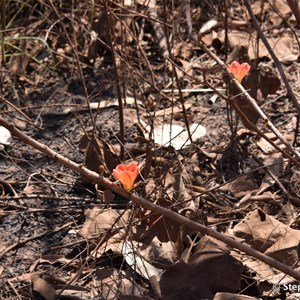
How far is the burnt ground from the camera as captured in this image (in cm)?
265

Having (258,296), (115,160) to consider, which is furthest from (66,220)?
(258,296)

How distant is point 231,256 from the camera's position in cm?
253

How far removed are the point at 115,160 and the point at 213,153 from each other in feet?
1.57

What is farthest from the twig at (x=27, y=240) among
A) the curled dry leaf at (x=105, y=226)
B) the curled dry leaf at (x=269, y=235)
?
the curled dry leaf at (x=269, y=235)

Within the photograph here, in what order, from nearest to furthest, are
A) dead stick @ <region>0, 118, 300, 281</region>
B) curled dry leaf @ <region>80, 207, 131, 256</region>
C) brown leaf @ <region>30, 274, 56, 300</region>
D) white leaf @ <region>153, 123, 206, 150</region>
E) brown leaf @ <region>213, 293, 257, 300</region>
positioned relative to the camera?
dead stick @ <region>0, 118, 300, 281</region> < brown leaf @ <region>213, 293, 257, 300</region> < brown leaf @ <region>30, 274, 56, 300</region> < curled dry leaf @ <region>80, 207, 131, 256</region> < white leaf @ <region>153, 123, 206, 150</region>

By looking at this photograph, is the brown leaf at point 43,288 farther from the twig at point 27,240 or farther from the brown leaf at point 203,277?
the brown leaf at point 203,277

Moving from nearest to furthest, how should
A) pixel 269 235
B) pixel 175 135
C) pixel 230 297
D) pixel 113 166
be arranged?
1. pixel 230 297
2. pixel 269 235
3. pixel 113 166
4. pixel 175 135

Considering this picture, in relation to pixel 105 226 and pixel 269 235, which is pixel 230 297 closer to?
pixel 269 235

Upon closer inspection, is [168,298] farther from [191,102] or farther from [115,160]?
[191,102]

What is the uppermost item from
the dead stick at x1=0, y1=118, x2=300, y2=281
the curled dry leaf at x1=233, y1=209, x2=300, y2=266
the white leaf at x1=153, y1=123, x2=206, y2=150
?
the dead stick at x1=0, y1=118, x2=300, y2=281

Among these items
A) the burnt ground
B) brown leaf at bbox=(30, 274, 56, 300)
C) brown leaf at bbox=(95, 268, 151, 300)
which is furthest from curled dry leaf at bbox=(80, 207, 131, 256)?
brown leaf at bbox=(30, 274, 56, 300)

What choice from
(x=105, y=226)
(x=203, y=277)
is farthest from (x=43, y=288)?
(x=203, y=277)

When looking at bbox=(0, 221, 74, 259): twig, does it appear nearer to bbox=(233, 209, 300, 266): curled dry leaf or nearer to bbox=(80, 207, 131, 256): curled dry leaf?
bbox=(80, 207, 131, 256): curled dry leaf

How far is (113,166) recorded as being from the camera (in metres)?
3.22
